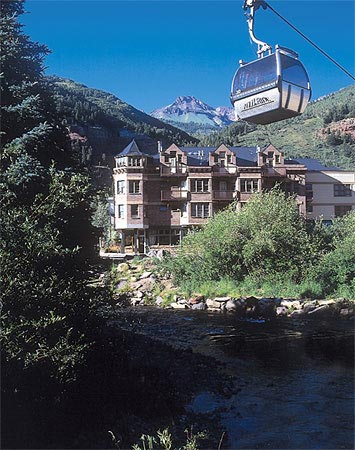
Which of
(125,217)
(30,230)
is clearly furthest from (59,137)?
(125,217)

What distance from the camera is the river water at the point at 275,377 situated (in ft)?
29.6

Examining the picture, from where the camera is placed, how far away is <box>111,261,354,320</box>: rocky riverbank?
73.2 ft

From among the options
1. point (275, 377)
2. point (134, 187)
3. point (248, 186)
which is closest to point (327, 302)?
point (275, 377)

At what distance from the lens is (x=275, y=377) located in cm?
1270

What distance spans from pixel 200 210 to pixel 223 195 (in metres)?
2.46

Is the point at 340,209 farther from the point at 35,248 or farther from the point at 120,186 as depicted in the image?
the point at 35,248

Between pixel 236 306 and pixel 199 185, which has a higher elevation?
pixel 199 185

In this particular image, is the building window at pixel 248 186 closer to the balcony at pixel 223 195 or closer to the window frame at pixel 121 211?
the balcony at pixel 223 195

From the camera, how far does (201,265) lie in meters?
28.6

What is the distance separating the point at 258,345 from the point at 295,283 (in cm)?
1102

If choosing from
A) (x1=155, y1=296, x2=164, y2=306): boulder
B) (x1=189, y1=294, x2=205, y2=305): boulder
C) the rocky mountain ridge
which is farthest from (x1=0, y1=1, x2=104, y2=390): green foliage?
the rocky mountain ridge

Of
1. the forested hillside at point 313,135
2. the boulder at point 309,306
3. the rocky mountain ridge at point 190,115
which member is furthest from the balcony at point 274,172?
the rocky mountain ridge at point 190,115

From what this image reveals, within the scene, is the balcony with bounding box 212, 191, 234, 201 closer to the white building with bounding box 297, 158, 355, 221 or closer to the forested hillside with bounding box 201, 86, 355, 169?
the white building with bounding box 297, 158, 355, 221

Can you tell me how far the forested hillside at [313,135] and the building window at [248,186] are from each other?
23.9 metres
